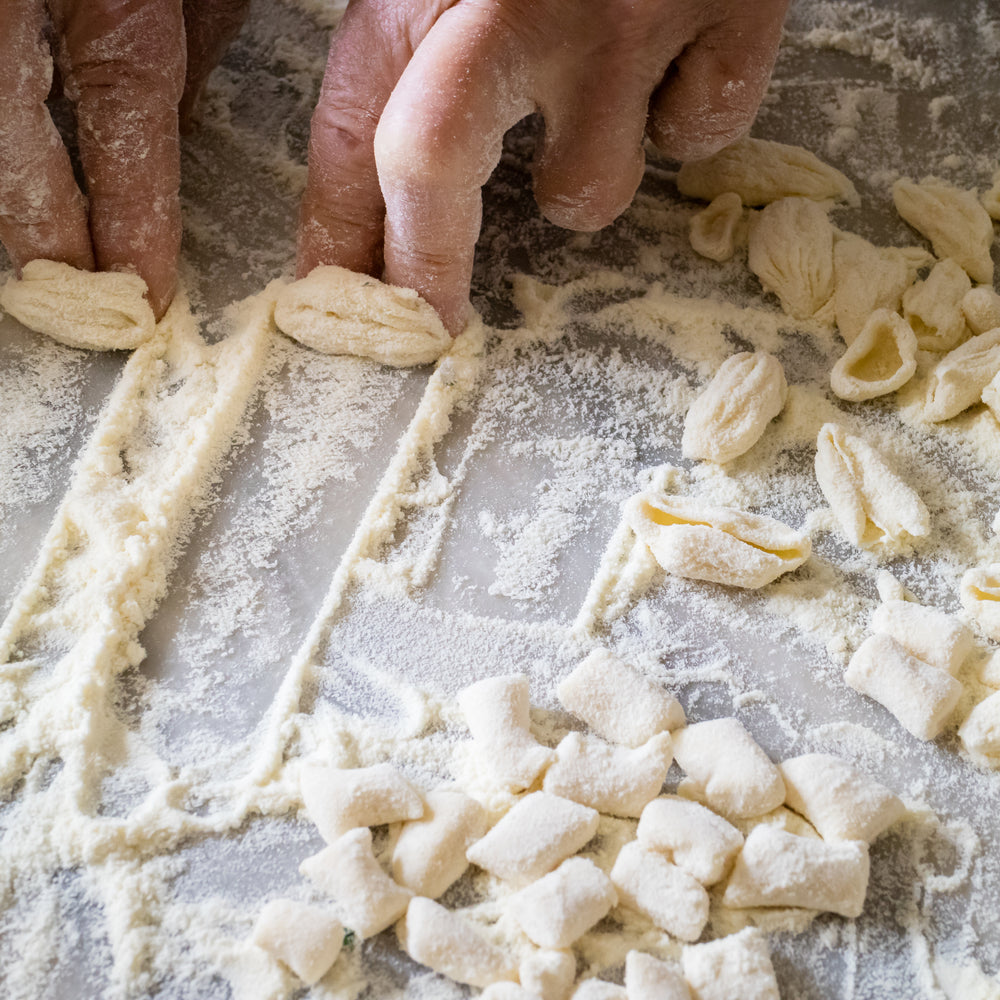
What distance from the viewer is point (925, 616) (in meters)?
1.22

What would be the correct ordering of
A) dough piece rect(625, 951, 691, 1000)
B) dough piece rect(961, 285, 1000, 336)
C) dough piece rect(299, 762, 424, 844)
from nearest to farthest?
1. dough piece rect(625, 951, 691, 1000)
2. dough piece rect(299, 762, 424, 844)
3. dough piece rect(961, 285, 1000, 336)

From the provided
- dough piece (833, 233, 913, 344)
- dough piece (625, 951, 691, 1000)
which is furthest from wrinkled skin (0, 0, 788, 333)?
dough piece (625, 951, 691, 1000)

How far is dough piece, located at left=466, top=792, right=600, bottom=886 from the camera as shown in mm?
1028

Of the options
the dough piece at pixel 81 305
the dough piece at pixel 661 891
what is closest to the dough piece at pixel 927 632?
the dough piece at pixel 661 891

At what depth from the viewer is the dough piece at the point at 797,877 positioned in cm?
102

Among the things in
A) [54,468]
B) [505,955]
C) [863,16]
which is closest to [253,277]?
[54,468]

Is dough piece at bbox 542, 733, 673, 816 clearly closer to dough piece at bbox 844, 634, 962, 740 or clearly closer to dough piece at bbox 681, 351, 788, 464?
dough piece at bbox 844, 634, 962, 740

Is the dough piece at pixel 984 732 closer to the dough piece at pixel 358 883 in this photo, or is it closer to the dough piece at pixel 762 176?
the dough piece at pixel 358 883

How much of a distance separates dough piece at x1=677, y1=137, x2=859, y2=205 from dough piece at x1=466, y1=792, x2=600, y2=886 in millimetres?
1048

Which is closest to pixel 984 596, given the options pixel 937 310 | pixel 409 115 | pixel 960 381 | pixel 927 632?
pixel 927 632

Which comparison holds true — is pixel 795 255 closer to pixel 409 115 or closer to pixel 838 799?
pixel 409 115

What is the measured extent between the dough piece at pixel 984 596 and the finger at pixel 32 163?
122cm

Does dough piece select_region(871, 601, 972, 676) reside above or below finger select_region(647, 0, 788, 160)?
below

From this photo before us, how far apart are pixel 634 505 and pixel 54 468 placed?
0.73 meters
